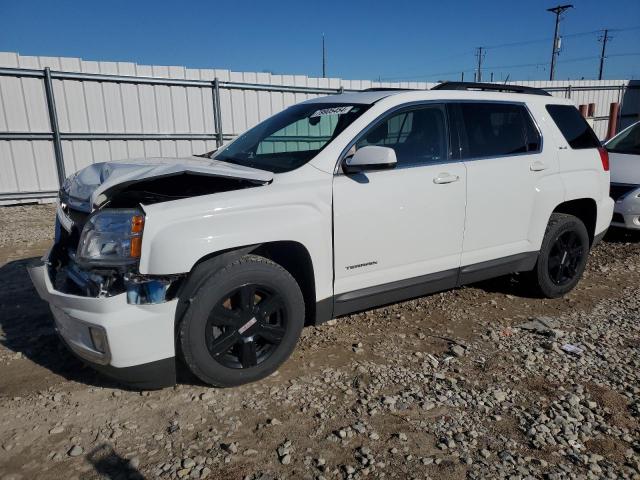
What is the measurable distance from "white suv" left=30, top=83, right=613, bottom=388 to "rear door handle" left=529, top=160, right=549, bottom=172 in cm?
2

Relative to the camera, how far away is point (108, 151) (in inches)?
375

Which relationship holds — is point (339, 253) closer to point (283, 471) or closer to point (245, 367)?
point (245, 367)

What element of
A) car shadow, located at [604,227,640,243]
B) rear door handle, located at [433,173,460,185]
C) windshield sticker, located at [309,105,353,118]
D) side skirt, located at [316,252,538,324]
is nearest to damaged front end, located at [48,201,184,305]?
side skirt, located at [316,252,538,324]

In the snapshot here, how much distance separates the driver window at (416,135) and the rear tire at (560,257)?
1.48 metres

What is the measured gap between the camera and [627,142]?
7312mm

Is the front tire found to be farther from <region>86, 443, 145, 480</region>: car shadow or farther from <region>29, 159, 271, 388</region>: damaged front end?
<region>86, 443, 145, 480</region>: car shadow

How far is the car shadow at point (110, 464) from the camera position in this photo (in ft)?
7.07

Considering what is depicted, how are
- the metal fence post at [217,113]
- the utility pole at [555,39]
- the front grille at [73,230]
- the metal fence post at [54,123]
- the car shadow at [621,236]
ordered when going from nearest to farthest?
1. the front grille at [73,230]
2. the car shadow at [621,236]
3. the metal fence post at [54,123]
4. the metal fence post at [217,113]
5. the utility pole at [555,39]

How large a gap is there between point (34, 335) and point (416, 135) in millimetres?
3322

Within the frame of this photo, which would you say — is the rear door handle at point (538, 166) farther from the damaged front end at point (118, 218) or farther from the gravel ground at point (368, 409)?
the damaged front end at point (118, 218)

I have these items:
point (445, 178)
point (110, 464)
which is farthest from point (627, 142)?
point (110, 464)

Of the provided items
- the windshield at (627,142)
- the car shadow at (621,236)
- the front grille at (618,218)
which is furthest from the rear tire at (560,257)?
the windshield at (627,142)

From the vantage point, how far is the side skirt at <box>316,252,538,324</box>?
10.4ft

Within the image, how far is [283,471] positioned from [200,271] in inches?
44.6
